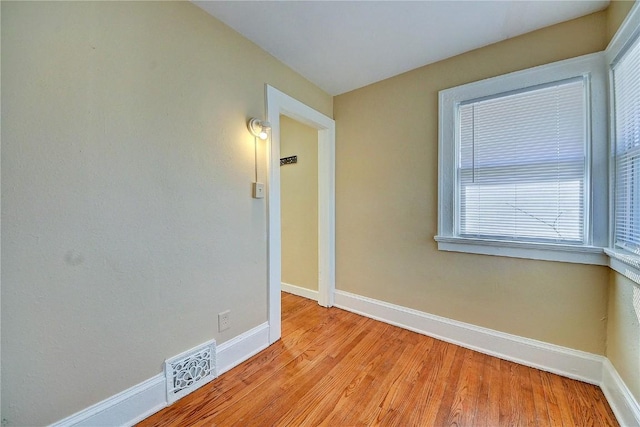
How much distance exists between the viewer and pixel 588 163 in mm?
1525

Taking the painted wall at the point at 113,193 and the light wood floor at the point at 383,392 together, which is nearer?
the painted wall at the point at 113,193

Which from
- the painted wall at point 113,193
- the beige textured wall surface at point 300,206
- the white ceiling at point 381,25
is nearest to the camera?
the painted wall at point 113,193

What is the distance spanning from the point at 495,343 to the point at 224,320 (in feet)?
6.70

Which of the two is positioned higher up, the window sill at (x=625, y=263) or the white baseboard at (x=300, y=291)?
the window sill at (x=625, y=263)

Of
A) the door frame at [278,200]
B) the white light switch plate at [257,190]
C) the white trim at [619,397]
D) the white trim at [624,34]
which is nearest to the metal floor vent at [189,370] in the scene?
the door frame at [278,200]

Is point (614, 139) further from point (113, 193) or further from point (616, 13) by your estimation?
point (113, 193)

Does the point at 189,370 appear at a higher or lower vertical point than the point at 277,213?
lower

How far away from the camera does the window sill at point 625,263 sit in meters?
1.16

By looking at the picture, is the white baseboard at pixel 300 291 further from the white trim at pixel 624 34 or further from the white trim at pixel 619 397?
the white trim at pixel 624 34

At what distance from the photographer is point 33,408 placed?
1002mm

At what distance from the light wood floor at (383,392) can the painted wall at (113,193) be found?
36 centimetres

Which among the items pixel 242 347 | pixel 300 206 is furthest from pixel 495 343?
pixel 300 206

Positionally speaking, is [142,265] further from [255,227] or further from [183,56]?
[183,56]

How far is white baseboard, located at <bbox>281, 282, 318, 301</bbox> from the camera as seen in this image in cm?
294
